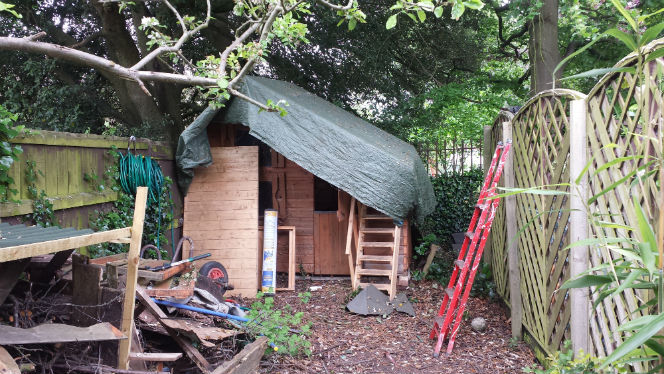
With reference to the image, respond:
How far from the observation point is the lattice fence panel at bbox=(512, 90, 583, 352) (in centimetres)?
379

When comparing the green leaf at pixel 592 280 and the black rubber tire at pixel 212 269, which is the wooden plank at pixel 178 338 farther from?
the green leaf at pixel 592 280

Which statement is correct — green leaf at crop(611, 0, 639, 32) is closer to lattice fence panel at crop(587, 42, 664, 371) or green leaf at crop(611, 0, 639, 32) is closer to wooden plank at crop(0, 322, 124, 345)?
lattice fence panel at crop(587, 42, 664, 371)

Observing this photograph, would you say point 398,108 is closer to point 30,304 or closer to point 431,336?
point 431,336

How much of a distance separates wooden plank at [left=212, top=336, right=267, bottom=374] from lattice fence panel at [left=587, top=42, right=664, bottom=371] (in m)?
2.55

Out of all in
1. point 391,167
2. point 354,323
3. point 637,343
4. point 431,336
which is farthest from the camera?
point 391,167

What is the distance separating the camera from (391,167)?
6691 mm

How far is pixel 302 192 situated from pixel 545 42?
440cm

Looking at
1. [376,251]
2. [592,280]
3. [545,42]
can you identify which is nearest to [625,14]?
[592,280]

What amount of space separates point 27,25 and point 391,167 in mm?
7185

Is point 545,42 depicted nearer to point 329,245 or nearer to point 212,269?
point 329,245

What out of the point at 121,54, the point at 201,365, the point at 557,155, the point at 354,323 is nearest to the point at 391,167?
the point at 354,323

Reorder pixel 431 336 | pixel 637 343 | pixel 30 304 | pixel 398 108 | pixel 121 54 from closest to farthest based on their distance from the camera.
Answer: pixel 637 343 < pixel 30 304 < pixel 431 336 < pixel 121 54 < pixel 398 108

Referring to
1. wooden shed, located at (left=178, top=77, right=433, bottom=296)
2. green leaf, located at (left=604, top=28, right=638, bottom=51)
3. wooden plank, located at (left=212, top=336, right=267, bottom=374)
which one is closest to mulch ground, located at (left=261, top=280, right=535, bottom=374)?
wooden plank, located at (left=212, top=336, right=267, bottom=374)

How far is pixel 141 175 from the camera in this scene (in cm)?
576
